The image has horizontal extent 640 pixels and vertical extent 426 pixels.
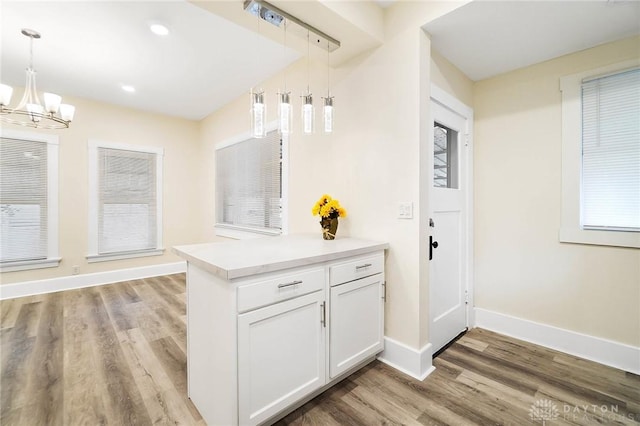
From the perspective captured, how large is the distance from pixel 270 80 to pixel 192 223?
3247mm

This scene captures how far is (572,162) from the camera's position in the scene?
2.20m

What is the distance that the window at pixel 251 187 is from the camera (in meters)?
3.45

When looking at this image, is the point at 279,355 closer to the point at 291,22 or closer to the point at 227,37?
the point at 291,22

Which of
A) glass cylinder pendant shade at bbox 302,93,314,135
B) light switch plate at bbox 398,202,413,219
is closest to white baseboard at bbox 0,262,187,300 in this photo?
glass cylinder pendant shade at bbox 302,93,314,135

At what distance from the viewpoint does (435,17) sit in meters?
1.84

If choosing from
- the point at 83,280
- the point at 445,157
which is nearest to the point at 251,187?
the point at 445,157

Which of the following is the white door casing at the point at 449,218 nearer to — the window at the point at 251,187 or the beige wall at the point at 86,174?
the window at the point at 251,187

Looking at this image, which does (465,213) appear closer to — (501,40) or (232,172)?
(501,40)

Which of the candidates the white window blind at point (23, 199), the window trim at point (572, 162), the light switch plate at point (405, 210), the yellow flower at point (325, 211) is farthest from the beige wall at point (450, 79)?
the white window blind at point (23, 199)

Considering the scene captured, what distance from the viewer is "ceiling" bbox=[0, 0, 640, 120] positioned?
1801mm

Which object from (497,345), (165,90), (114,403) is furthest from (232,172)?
(497,345)

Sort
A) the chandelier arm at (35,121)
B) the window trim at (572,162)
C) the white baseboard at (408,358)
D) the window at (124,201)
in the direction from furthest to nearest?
the window at (124,201) → the chandelier arm at (35,121) → the window trim at (572,162) → the white baseboard at (408,358)

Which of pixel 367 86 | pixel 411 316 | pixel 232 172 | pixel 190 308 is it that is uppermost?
pixel 367 86

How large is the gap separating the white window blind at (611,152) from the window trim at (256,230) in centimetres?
272
